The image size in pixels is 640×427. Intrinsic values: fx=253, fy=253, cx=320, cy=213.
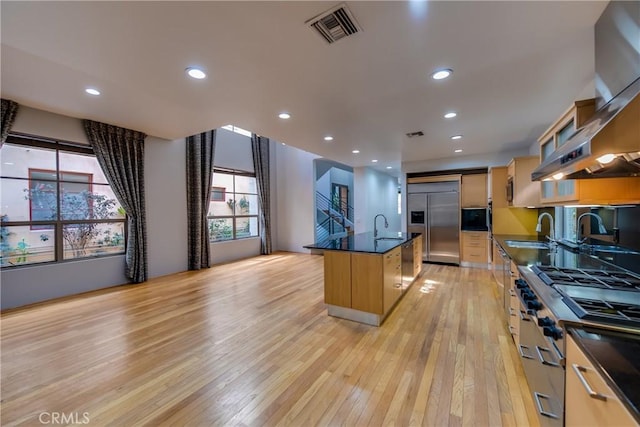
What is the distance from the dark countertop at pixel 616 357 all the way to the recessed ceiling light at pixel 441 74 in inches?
88.1

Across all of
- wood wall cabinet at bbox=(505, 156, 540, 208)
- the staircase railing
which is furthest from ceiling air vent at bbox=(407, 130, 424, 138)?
the staircase railing

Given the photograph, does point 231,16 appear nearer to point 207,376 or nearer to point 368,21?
point 368,21

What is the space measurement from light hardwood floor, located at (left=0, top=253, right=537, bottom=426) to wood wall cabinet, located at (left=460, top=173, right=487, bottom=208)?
2639mm

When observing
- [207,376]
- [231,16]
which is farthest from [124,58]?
[207,376]

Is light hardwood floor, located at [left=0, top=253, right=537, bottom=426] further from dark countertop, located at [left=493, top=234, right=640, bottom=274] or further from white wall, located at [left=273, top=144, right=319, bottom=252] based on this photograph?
white wall, located at [left=273, top=144, right=319, bottom=252]

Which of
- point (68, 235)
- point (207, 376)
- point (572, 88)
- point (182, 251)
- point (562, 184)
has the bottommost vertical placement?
point (207, 376)

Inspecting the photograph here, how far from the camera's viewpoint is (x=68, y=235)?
4.22 metres

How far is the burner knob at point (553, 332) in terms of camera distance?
46.8 inches

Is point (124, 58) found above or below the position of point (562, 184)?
above

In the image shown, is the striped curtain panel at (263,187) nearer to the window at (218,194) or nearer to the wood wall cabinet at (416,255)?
the window at (218,194)

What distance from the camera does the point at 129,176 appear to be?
474 centimetres

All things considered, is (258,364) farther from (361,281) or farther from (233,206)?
(233,206)

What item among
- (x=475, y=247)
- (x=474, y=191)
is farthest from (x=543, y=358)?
(x=474, y=191)

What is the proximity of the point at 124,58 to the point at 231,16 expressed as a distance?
1221 mm
